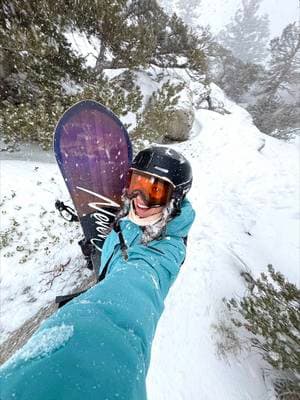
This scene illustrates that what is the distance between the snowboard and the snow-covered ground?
1.06 meters

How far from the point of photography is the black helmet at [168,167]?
2.00m

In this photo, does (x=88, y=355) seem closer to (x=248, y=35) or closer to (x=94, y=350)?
(x=94, y=350)

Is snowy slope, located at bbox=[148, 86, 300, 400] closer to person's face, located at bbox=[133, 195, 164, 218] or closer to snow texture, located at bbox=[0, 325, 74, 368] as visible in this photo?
person's face, located at bbox=[133, 195, 164, 218]

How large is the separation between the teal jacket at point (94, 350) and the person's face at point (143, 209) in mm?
743

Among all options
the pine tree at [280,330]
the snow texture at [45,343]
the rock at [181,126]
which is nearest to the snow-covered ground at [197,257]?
the pine tree at [280,330]

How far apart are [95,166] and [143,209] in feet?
4.04

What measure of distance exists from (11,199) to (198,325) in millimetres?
3808

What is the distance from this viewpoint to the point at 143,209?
1961 mm

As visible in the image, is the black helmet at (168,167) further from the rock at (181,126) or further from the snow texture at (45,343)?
the rock at (181,126)

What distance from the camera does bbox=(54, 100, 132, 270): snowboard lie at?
280cm

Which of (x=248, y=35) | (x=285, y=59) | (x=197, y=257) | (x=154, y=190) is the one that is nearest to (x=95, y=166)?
(x=154, y=190)

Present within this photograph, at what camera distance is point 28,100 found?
442 cm

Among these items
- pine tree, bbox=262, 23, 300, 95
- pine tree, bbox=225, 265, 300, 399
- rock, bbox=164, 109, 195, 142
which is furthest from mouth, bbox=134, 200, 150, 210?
pine tree, bbox=262, 23, 300, 95

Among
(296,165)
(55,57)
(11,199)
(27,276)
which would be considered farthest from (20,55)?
(296,165)
